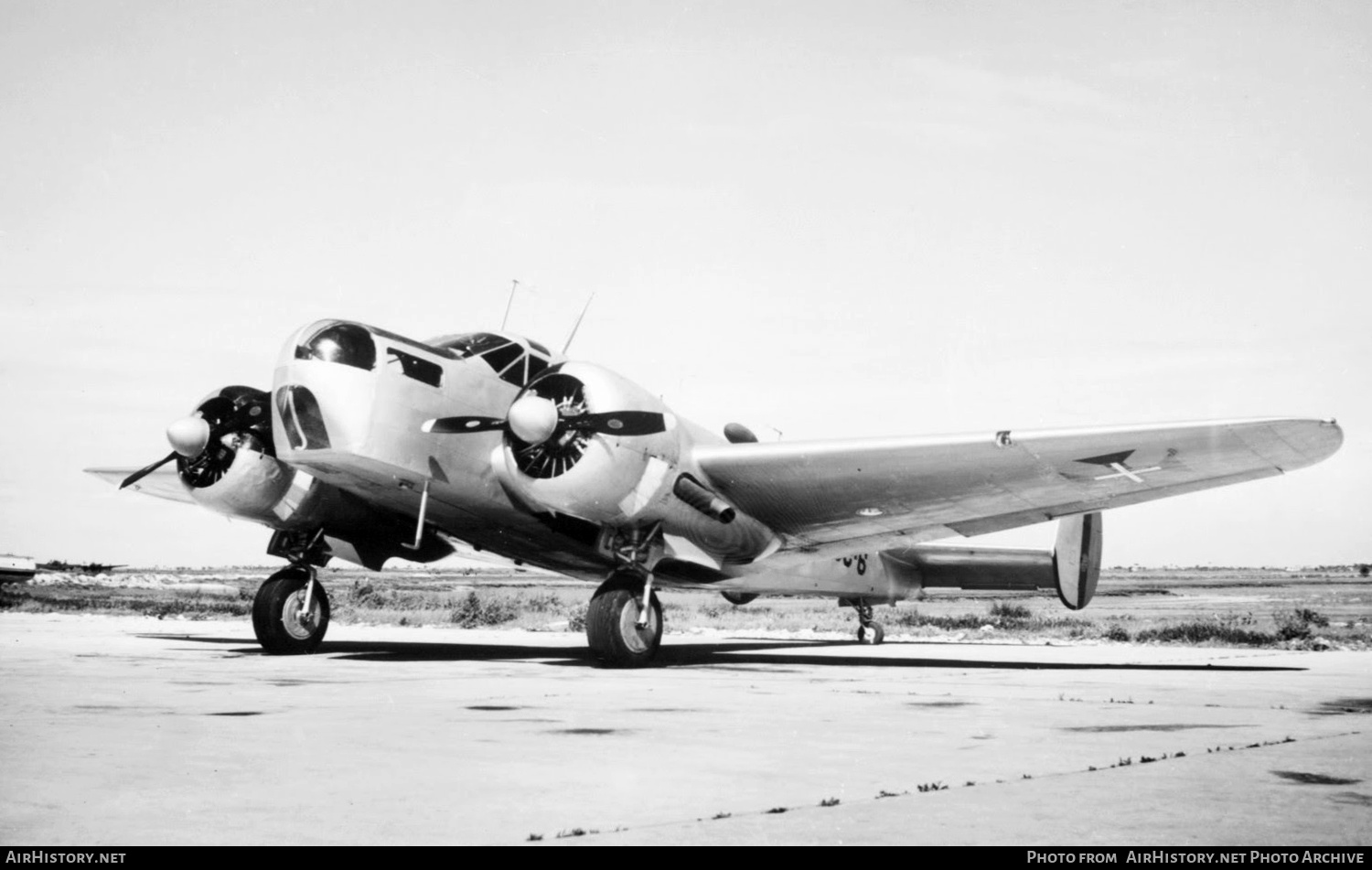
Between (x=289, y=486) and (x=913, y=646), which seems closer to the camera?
(x=289, y=486)

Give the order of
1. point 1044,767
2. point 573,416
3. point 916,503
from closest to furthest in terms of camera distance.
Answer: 1. point 1044,767
2. point 573,416
3. point 916,503

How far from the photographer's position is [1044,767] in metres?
6.18

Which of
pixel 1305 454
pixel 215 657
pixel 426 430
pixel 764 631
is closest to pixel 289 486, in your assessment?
pixel 215 657

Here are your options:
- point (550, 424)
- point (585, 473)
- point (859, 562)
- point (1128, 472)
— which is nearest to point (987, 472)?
point (1128, 472)

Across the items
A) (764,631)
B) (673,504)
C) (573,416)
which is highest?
(573,416)

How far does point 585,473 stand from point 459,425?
1662mm

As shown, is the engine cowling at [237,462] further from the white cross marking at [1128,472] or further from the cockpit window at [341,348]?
the white cross marking at [1128,472]

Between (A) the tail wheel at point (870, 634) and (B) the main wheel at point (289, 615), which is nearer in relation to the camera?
(B) the main wheel at point (289, 615)

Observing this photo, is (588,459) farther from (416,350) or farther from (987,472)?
(987,472)

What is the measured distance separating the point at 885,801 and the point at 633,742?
239 cm

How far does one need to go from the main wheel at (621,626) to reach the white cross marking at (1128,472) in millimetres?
5734

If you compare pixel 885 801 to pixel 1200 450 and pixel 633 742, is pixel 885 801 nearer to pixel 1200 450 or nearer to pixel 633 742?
pixel 633 742

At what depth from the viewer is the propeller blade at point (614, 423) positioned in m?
13.8

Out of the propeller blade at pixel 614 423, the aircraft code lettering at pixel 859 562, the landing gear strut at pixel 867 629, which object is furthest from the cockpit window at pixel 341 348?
the landing gear strut at pixel 867 629
